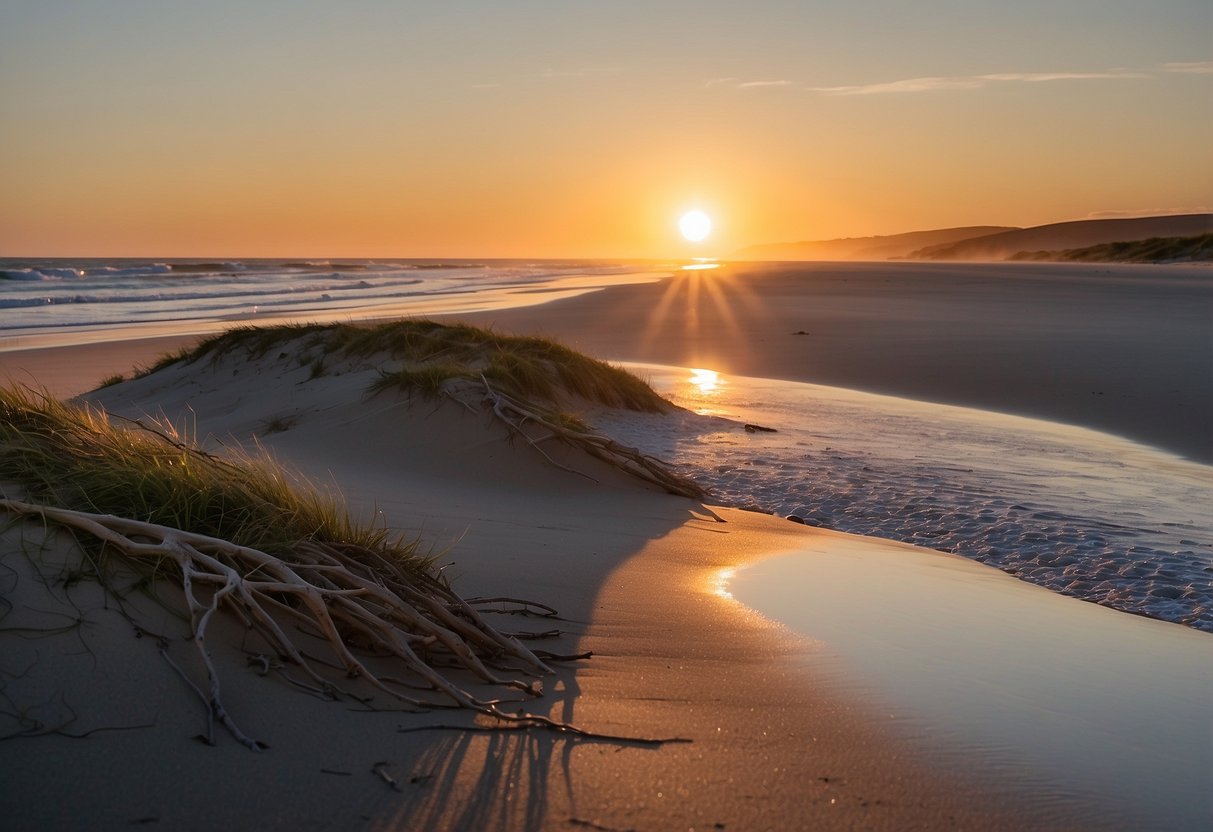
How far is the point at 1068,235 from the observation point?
5591 inches

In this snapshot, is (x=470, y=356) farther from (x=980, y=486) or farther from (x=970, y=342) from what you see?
(x=970, y=342)

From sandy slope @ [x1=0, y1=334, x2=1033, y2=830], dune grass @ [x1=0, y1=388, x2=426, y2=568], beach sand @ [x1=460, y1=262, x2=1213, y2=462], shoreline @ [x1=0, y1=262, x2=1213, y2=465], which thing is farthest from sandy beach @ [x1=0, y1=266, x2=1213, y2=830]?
beach sand @ [x1=460, y1=262, x2=1213, y2=462]

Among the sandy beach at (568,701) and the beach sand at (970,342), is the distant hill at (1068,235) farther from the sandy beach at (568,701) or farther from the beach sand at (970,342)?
the sandy beach at (568,701)

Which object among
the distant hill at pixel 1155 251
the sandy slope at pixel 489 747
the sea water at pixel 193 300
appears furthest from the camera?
the distant hill at pixel 1155 251

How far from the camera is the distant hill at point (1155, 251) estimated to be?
204 ft

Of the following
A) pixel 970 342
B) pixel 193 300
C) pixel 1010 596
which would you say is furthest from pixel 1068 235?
pixel 1010 596

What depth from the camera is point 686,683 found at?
284cm

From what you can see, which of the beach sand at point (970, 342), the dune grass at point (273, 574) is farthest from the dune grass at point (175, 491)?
the beach sand at point (970, 342)

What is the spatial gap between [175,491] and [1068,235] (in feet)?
516

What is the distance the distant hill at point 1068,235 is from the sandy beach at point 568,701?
127141mm

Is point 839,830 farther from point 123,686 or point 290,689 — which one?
point 123,686

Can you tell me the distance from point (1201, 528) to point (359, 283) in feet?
142

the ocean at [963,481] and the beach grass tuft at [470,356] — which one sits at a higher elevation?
the beach grass tuft at [470,356]

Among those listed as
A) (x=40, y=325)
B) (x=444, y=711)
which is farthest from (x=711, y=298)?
(x=444, y=711)
